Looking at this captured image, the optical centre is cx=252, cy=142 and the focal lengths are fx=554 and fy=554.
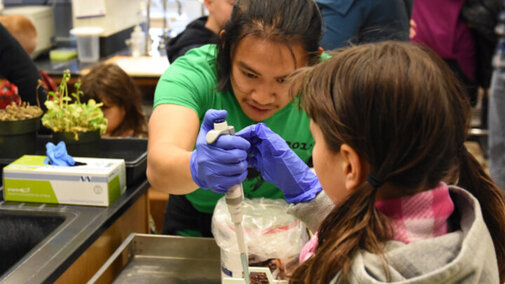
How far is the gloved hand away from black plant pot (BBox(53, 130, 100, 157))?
23.6 inches

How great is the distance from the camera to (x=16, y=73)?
73.2 inches

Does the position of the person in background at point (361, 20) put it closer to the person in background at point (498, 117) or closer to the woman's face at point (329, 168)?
the person in background at point (498, 117)

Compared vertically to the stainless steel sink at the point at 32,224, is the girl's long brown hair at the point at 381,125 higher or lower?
higher

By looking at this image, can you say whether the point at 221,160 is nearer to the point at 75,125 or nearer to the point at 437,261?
the point at 437,261

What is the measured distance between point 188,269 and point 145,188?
37cm

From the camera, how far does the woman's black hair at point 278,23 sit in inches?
49.6

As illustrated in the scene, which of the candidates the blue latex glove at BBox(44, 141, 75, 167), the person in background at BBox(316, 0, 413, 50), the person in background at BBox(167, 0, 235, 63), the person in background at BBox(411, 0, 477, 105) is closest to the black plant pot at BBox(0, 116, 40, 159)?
the blue latex glove at BBox(44, 141, 75, 167)

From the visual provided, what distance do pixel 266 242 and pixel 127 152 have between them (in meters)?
0.70

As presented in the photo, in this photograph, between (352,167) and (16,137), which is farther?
(16,137)

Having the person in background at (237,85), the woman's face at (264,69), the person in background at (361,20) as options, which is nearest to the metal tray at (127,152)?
the person in background at (237,85)

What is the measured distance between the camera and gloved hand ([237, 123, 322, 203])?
1.16m

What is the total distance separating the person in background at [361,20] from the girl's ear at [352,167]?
1068 millimetres

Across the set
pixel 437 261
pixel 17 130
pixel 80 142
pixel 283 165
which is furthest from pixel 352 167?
pixel 17 130

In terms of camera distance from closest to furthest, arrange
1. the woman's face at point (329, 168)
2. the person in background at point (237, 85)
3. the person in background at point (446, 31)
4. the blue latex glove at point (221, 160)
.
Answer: the woman's face at point (329, 168), the blue latex glove at point (221, 160), the person in background at point (237, 85), the person in background at point (446, 31)
